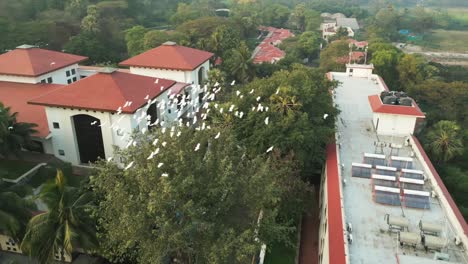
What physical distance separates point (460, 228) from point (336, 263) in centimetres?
560

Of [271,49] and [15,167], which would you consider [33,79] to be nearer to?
[15,167]

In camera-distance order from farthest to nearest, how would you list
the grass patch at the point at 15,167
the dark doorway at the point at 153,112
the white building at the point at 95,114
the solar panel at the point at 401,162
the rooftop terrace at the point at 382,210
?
1. the dark doorway at the point at 153,112
2. the white building at the point at 95,114
3. the grass patch at the point at 15,167
4. the solar panel at the point at 401,162
5. the rooftop terrace at the point at 382,210

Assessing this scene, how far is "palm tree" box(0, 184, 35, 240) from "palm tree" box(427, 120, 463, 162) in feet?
86.6

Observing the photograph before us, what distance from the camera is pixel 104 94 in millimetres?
25094

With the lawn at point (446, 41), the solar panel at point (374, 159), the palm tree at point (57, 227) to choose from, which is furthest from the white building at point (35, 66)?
the lawn at point (446, 41)

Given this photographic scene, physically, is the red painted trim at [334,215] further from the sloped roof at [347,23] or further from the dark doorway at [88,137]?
the sloped roof at [347,23]

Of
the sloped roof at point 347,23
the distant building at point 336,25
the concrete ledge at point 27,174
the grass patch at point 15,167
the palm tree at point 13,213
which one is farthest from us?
the sloped roof at point 347,23

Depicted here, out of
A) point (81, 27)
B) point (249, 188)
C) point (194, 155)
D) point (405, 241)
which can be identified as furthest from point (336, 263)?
point (81, 27)

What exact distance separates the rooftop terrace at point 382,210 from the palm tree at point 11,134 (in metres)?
18.2

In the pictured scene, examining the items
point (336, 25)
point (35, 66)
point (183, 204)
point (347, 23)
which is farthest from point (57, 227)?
point (347, 23)

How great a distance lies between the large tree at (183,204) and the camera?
44.0 ft

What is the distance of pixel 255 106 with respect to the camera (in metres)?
25.2

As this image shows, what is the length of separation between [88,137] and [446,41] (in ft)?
395

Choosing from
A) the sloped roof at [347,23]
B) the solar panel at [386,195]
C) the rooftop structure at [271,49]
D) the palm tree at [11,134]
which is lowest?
the sloped roof at [347,23]
